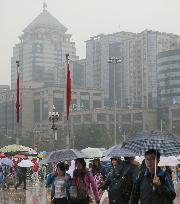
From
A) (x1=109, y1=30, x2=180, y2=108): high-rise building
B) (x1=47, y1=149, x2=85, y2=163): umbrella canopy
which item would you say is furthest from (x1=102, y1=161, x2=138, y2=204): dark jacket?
(x1=109, y1=30, x2=180, y2=108): high-rise building

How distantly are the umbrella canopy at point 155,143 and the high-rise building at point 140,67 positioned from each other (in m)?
123

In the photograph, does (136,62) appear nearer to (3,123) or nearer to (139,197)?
(3,123)

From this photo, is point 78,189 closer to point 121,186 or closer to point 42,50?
point 121,186

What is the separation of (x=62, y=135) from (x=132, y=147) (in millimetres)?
90767

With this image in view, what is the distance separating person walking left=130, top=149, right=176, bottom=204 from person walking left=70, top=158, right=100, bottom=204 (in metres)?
2.31

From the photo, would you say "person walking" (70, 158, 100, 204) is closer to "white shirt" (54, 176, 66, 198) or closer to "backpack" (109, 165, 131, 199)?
"white shirt" (54, 176, 66, 198)

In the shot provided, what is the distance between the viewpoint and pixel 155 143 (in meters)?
7.63

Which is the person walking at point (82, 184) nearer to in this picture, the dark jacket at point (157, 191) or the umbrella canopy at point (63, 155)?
the umbrella canopy at point (63, 155)

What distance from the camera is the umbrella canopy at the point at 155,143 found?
24.6 ft

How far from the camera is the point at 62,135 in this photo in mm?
98312

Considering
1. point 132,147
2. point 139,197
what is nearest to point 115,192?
point 132,147

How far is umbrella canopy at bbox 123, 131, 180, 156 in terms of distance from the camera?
751 centimetres

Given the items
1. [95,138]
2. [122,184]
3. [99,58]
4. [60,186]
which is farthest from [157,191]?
[99,58]

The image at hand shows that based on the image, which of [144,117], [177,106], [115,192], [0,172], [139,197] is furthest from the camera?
[144,117]
